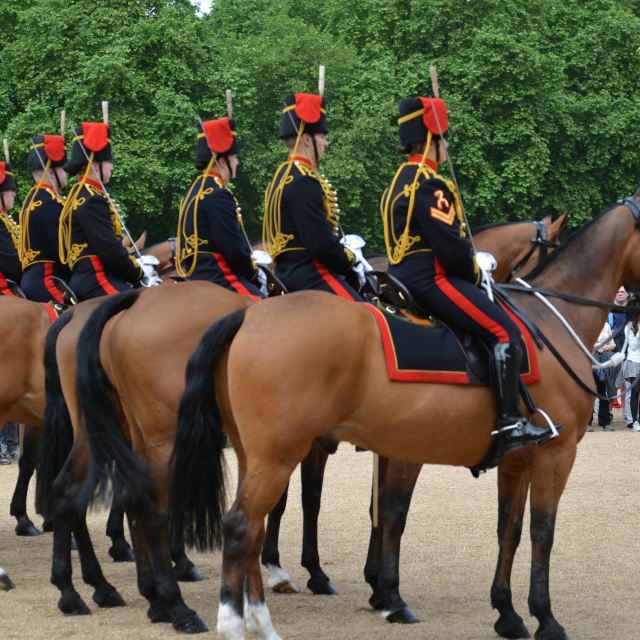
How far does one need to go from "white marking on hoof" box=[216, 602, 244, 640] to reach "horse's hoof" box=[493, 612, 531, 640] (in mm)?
1740

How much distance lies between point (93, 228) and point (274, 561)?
2.89 meters

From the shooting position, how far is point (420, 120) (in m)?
7.55

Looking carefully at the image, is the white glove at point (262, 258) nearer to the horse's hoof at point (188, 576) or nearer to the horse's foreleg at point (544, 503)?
the horse's hoof at point (188, 576)

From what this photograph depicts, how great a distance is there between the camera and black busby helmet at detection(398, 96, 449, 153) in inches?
295

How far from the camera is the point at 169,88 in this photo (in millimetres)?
34094

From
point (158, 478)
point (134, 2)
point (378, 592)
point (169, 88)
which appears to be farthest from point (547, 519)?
point (134, 2)

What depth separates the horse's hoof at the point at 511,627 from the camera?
7418mm

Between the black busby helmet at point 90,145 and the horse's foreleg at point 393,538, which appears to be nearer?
the horse's foreleg at point 393,538

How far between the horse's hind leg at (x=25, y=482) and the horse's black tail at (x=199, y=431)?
4570 mm

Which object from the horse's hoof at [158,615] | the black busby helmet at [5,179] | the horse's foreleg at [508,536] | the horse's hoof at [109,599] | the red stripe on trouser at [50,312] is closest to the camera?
the horse's foreleg at [508,536]

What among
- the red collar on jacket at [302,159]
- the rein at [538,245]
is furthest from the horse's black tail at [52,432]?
the rein at [538,245]

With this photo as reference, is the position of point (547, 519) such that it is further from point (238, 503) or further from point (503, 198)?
point (503, 198)

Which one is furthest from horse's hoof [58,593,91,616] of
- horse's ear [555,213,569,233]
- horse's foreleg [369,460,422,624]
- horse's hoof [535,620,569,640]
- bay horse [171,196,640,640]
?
horse's ear [555,213,569,233]

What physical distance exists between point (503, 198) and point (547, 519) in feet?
99.1
